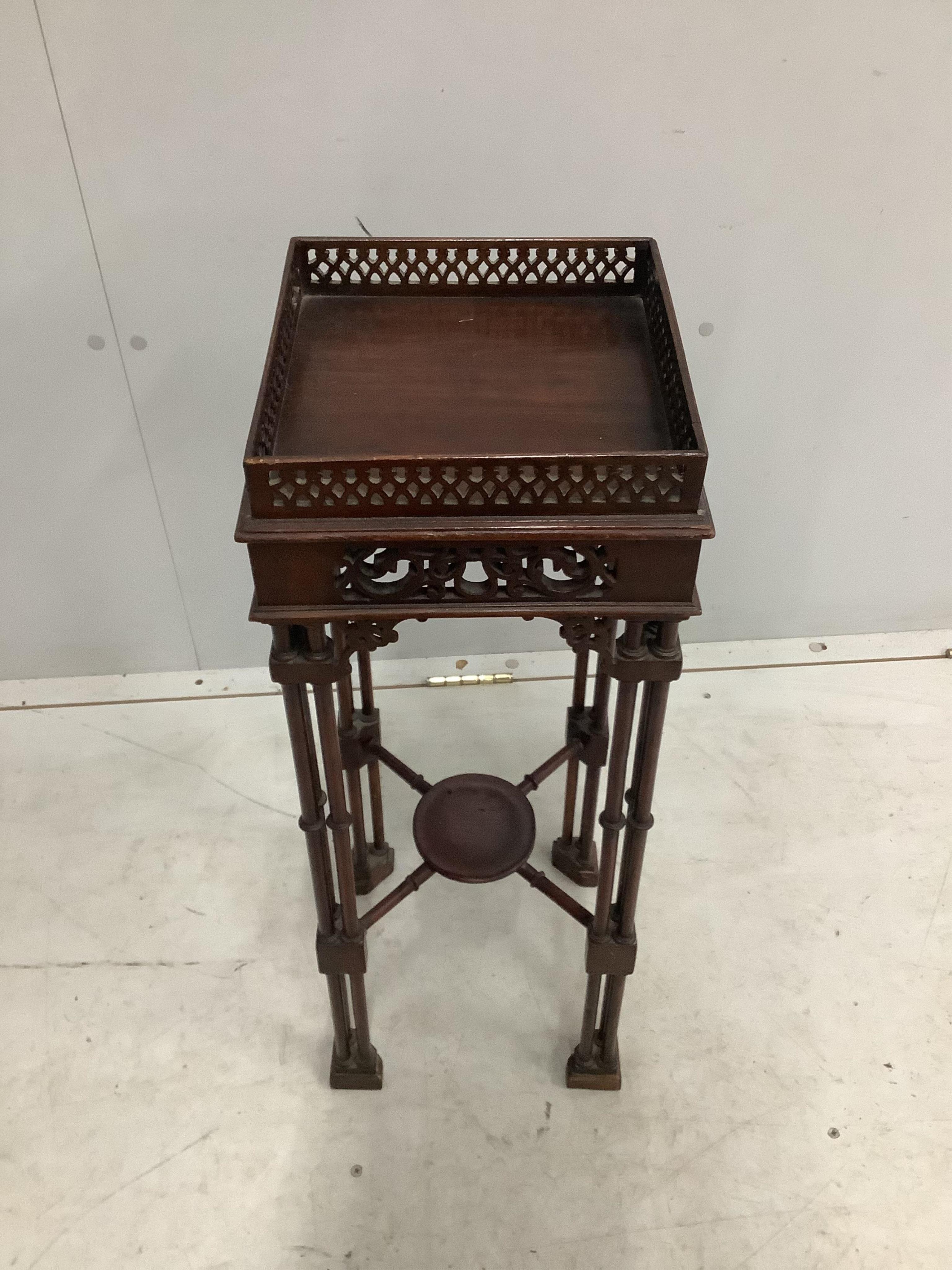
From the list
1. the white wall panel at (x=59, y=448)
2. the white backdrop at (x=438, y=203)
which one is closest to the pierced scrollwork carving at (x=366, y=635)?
the white backdrop at (x=438, y=203)

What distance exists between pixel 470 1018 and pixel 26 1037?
30.6 inches

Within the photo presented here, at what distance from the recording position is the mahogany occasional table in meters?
1.06

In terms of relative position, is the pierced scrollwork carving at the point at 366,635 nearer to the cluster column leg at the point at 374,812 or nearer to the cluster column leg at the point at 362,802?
the cluster column leg at the point at 362,802

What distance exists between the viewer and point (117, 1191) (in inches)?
62.0

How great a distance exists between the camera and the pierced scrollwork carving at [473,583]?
1.10 m

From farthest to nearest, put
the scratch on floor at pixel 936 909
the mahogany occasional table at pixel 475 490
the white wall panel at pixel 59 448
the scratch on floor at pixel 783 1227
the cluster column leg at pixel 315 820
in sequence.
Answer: the scratch on floor at pixel 936 909 → the white wall panel at pixel 59 448 → the scratch on floor at pixel 783 1227 → the cluster column leg at pixel 315 820 → the mahogany occasional table at pixel 475 490

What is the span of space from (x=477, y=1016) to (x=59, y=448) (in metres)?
1.36

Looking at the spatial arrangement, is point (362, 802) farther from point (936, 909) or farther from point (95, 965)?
point (936, 909)

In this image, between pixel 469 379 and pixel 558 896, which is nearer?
pixel 469 379

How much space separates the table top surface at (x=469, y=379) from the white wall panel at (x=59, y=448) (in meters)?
0.63

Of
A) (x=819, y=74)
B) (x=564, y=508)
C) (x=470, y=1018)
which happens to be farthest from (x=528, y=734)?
(x=819, y=74)

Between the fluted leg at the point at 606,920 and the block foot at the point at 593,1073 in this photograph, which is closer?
the fluted leg at the point at 606,920

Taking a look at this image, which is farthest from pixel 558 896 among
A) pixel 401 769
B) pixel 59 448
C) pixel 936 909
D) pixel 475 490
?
pixel 59 448

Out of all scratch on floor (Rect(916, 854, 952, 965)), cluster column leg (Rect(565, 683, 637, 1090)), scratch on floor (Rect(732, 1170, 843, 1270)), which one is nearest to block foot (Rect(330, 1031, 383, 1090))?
cluster column leg (Rect(565, 683, 637, 1090))
